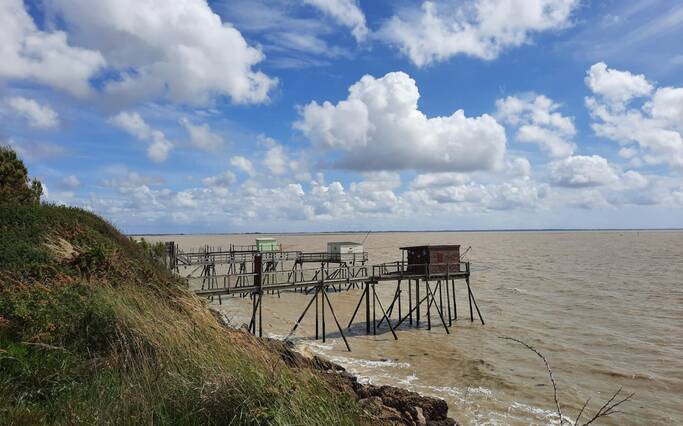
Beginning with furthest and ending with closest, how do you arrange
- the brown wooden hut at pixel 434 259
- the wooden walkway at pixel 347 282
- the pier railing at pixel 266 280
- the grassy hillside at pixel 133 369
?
the brown wooden hut at pixel 434 259
the wooden walkway at pixel 347 282
the pier railing at pixel 266 280
the grassy hillside at pixel 133 369

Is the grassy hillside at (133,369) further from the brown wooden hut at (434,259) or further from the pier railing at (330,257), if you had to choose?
the pier railing at (330,257)

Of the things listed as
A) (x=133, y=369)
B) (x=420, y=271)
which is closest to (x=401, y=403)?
(x=133, y=369)

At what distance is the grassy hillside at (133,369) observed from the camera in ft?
16.1

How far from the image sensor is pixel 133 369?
5668 mm

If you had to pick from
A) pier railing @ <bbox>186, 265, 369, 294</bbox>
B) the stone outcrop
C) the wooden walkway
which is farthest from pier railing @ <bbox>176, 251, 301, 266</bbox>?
the stone outcrop

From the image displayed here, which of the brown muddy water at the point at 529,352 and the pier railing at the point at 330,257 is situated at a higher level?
the pier railing at the point at 330,257

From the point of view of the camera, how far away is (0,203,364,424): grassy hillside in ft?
16.1

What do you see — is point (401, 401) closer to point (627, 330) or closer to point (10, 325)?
point (10, 325)

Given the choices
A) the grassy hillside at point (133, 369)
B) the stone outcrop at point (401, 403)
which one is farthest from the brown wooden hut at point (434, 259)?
the grassy hillside at point (133, 369)

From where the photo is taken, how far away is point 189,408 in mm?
5066

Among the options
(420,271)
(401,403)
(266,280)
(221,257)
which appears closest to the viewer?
(401,403)

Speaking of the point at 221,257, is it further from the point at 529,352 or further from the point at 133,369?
the point at 133,369

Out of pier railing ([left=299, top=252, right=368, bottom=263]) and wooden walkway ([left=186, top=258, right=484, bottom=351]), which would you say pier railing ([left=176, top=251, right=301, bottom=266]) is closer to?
pier railing ([left=299, top=252, right=368, bottom=263])

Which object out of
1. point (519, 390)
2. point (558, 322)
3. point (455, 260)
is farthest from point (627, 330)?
point (519, 390)
